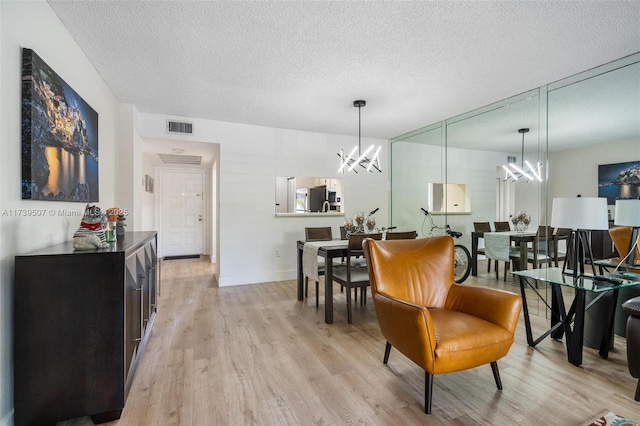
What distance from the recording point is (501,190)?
3.97m

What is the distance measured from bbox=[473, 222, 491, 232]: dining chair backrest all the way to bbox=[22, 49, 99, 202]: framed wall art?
450 centimetres

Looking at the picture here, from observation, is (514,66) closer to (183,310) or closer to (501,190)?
(501,190)

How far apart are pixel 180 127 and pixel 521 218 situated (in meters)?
4.53

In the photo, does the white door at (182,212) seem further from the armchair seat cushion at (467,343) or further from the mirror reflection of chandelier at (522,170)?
the armchair seat cushion at (467,343)

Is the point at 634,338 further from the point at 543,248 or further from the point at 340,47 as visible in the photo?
the point at 340,47

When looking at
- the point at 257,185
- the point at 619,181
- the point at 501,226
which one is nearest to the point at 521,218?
the point at 501,226

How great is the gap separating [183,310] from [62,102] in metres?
2.27

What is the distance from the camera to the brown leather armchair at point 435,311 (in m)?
1.65

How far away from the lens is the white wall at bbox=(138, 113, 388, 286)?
454cm

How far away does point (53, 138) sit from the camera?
74.9 inches

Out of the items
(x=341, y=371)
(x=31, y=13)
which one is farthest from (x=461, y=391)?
(x=31, y=13)

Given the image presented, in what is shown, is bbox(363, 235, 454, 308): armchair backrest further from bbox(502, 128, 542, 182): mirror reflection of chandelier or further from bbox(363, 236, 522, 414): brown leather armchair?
bbox(502, 128, 542, 182): mirror reflection of chandelier

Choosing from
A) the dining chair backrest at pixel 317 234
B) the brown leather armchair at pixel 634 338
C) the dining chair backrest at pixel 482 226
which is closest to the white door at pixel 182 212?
the dining chair backrest at pixel 317 234

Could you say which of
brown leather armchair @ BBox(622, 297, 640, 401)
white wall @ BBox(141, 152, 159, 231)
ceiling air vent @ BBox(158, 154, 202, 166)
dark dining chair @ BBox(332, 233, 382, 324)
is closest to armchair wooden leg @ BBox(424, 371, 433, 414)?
brown leather armchair @ BBox(622, 297, 640, 401)
